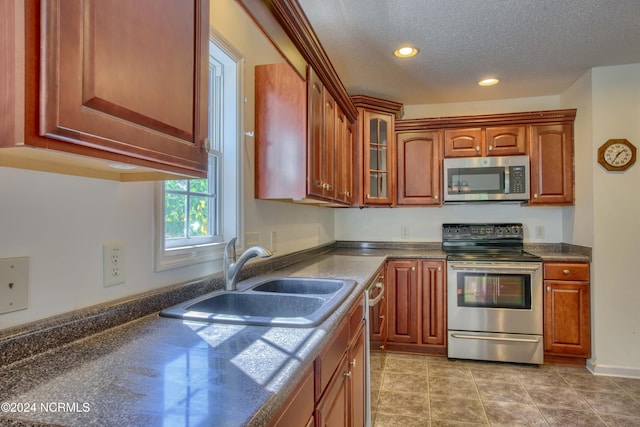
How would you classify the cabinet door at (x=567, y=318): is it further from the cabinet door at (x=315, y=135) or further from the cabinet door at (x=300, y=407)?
the cabinet door at (x=300, y=407)

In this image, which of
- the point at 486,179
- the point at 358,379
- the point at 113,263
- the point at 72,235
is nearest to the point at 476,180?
the point at 486,179

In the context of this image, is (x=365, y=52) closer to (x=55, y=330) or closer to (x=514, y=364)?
(x=55, y=330)

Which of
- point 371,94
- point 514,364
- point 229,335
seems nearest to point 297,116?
point 229,335

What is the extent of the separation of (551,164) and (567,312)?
129 cm

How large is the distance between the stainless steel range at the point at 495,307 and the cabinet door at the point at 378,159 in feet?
2.86

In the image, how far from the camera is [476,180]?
338 cm

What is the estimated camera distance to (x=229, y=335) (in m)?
0.98

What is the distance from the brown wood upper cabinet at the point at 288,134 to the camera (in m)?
1.99

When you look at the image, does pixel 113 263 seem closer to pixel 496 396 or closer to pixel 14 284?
pixel 14 284

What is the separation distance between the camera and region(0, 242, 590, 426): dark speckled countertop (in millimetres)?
588

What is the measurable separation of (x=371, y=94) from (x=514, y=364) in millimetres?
2710

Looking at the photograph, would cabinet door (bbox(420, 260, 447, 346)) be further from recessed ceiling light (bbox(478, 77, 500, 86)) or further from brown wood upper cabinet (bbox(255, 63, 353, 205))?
recessed ceiling light (bbox(478, 77, 500, 86))

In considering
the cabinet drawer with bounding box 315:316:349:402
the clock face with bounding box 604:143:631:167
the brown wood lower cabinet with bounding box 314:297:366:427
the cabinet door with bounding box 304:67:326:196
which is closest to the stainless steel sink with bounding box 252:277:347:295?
the brown wood lower cabinet with bounding box 314:297:366:427

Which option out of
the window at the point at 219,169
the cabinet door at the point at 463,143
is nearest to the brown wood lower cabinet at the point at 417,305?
the cabinet door at the point at 463,143
